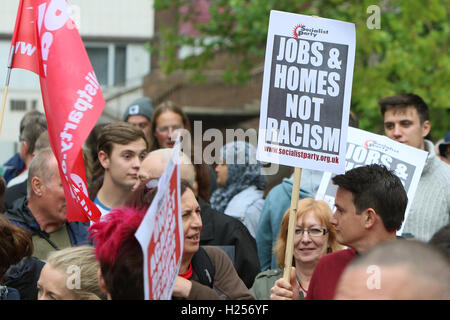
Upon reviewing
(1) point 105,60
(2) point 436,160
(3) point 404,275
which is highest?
(1) point 105,60

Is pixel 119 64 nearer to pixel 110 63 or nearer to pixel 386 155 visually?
pixel 110 63

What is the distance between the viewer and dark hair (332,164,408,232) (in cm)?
424

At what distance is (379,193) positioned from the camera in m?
4.25

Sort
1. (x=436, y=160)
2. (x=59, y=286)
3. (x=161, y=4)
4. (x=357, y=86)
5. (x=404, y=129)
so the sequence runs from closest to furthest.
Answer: (x=59, y=286) < (x=436, y=160) < (x=404, y=129) < (x=357, y=86) < (x=161, y=4)

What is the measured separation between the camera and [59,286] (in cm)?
363

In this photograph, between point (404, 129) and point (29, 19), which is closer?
point (29, 19)

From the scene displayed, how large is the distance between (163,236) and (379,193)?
1705 mm

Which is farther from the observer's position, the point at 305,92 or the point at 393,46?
the point at 393,46

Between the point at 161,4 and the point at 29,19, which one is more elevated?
the point at 161,4

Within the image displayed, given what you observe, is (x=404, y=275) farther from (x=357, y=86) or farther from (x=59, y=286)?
(x=357, y=86)

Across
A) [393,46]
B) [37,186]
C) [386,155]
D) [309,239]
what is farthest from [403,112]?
[393,46]

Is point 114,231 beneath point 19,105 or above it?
beneath

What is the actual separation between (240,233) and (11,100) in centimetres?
1801
